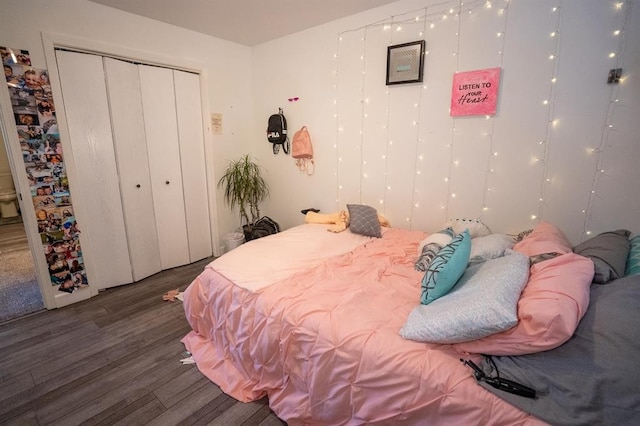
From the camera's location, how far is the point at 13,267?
3400 millimetres

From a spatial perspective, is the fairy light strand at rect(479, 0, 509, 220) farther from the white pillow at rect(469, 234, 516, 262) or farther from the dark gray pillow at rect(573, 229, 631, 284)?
the dark gray pillow at rect(573, 229, 631, 284)

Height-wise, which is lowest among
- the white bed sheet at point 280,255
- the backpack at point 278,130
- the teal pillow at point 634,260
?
the white bed sheet at point 280,255

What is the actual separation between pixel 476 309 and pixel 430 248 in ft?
2.85

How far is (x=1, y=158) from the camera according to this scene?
16.8 ft

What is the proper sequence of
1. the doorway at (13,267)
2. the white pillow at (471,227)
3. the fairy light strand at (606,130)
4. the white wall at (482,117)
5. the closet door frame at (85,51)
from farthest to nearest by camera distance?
the doorway at (13,267)
the closet door frame at (85,51)
the white pillow at (471,227)
the white wall at (482,117)
the fairy light strand at (606,130)

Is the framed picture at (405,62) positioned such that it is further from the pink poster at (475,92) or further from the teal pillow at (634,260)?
the teal pillow at (634,260)

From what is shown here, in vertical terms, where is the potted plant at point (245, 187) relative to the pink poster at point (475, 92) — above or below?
Result: below

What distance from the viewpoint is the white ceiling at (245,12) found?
251 cm

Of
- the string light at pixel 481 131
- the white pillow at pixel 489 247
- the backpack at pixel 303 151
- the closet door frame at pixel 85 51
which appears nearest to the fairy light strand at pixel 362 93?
the string light at pixel 481 131

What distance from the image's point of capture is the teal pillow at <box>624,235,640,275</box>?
1317 mm

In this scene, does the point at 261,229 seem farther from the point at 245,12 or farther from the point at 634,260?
the point at 634,260

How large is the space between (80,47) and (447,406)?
11.5 ft

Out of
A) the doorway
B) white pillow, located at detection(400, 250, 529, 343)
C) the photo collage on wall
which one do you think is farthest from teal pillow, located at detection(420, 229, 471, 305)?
the doorway

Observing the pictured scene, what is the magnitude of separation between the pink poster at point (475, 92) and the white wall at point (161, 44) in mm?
2502
